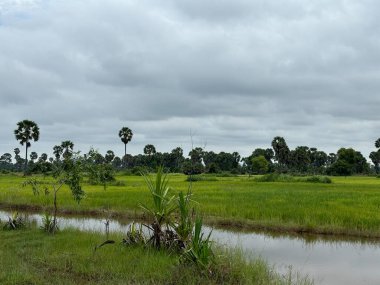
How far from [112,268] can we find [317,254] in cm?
767

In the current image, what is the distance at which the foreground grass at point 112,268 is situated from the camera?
8562 mm

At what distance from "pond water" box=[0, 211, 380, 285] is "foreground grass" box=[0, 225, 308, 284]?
1846 mm

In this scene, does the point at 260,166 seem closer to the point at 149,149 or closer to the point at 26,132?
the point at 149,149

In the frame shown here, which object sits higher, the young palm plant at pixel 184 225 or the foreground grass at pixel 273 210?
the young palm plant at pixel 184 225

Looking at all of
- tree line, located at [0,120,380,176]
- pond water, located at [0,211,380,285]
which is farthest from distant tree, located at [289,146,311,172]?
pond water, located at [0,211,380,285]

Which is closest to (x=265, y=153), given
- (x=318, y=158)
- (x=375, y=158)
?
(x=318, y=158)

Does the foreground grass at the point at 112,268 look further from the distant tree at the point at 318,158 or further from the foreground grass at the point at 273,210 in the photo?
the distant tree at the point at 318,158

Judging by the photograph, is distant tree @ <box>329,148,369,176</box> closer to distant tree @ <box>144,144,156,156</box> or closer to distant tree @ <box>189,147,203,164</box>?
distant tree @ <box>144,144,156,156</box>

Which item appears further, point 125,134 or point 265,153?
point 265,153

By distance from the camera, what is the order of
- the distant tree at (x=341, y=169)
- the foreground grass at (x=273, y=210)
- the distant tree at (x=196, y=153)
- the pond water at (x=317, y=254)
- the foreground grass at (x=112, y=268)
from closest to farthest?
the foreground grass at (x=112, y=268) < the distant tree at (x=196, y=153) < the pond water at (x=317, y=254) < the foreground grass at (x=273, y=210) < the distant tree at (x=341, y=169)

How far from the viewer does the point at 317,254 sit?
14273 millimetres

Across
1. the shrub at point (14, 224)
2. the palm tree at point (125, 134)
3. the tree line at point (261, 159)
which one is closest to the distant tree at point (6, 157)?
the tree line at point (261, 159)

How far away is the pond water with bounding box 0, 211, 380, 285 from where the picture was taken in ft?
38.1

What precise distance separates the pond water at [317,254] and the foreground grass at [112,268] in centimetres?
185
